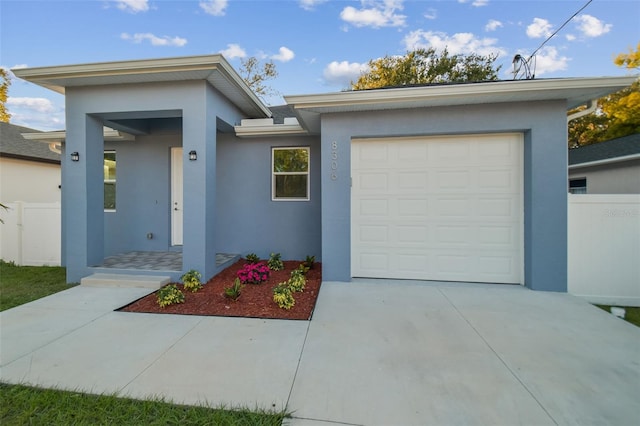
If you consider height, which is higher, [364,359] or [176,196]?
[176,196]

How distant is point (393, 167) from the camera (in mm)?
4883

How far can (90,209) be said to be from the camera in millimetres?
5016

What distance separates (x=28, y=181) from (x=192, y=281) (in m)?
12.1

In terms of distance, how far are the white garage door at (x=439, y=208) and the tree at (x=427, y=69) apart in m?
11.6

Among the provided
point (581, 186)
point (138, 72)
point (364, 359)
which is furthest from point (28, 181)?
point (581, 186)

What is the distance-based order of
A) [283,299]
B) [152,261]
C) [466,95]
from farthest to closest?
1. [152,261]
2. [466,95]
3. [283,299]

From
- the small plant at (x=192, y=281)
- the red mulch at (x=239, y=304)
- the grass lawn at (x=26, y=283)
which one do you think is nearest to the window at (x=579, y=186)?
the red mulch at (x=239, y=304)

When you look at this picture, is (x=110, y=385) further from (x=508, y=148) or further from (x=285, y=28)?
(x=285, y=28)

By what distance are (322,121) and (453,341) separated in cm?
391

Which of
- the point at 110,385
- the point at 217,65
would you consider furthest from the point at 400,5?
the point at 110,385

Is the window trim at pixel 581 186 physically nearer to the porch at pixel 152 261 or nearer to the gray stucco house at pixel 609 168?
the gray stucco house at pixel 609 168

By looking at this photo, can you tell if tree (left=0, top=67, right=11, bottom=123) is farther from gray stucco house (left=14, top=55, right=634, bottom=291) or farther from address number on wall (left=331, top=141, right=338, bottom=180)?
address number on wall (left=331, top=141, right=338, bottom=180)

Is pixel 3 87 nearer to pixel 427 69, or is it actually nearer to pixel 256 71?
pixel 256 71

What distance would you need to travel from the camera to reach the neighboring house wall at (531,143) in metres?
4.29
